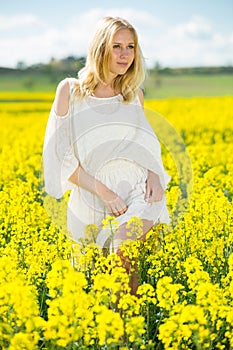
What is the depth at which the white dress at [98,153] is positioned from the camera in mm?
4824

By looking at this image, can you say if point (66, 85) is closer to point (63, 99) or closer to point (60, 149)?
point (63, 99)

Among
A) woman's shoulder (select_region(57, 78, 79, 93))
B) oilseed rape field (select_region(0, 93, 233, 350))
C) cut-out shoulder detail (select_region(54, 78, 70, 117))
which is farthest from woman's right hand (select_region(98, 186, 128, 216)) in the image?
woman's shoulder (select_region(57, 78, 79, 93))

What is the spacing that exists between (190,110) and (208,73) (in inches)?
1193

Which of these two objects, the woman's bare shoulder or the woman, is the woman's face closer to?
the woman

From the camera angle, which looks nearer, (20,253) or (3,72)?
(20,253)

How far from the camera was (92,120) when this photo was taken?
493cm

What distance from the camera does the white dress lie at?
15.8 ft

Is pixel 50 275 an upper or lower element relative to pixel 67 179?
lower

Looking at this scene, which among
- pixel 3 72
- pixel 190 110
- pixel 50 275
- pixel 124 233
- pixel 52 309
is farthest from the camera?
pixel 3 72

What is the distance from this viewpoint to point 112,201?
467 centimetres

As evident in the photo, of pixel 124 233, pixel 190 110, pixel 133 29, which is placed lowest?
pixel 124 233

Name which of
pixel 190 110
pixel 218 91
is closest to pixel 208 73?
pixel 218 91

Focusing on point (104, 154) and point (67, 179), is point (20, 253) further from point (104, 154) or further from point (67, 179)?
point (104, 154)

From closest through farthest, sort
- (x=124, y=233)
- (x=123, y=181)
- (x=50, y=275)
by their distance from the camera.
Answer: (x=50, y=275)
(x=124, y=233)
(x=123, y=181)
